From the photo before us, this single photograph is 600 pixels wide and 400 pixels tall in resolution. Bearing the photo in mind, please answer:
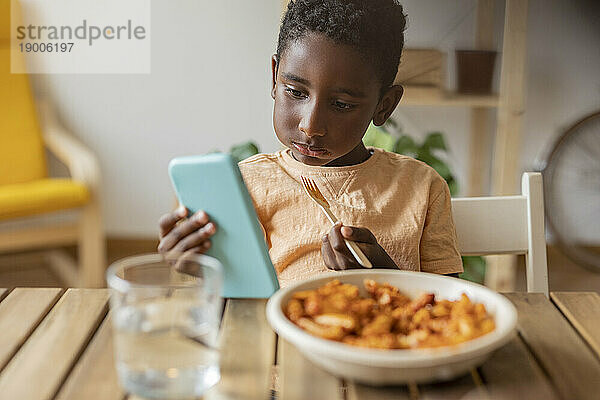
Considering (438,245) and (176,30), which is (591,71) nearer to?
(176,30)

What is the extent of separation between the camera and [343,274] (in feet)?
2.96

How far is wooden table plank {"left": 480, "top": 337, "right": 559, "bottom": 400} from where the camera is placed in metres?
0.75

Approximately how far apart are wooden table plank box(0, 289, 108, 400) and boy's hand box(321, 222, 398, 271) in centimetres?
32

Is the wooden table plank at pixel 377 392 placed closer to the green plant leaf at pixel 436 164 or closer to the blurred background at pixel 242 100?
the green plant leaf at pixel 436 164

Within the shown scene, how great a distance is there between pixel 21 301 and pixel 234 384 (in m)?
0.40

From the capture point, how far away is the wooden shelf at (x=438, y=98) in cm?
251

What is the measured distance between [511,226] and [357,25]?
0.41 metres

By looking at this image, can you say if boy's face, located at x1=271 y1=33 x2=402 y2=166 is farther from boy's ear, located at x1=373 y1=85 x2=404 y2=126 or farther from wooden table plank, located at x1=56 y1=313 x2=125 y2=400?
wooden table plank, located at x1=56 y1=313 x2=125 y2=400

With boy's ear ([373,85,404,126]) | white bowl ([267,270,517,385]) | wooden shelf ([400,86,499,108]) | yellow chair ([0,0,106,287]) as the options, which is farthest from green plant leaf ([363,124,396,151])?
white bowl ([267,270,517,385])

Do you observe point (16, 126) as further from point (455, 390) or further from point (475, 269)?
point (455, 390)

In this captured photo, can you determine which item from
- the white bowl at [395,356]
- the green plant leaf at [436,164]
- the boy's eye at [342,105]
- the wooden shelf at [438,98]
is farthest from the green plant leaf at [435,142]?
the white bowl at [395,356]

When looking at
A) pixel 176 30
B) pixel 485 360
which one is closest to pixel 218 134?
pixel 176 30

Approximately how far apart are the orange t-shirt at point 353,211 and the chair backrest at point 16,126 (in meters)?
1.79

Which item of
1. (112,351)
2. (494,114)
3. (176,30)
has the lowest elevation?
(112,351)
